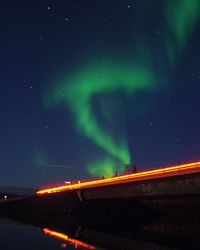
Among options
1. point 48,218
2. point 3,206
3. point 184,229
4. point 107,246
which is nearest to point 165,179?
point 184,229

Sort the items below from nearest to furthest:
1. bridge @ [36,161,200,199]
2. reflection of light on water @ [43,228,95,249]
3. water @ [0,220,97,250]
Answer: water @ [0,220,97,250]
reflection of light on water @ [43,228,95,249]
bridge @ [36,161,200,199]

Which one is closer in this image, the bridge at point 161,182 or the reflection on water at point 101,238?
the reflection on water at point 101,238

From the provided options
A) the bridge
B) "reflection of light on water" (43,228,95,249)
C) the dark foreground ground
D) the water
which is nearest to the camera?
the water

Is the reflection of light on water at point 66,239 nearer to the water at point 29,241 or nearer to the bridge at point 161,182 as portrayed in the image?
the water at point 29,241

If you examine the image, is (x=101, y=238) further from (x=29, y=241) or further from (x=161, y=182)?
(x=161, y=182)

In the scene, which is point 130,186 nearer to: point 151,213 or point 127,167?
point 151,213

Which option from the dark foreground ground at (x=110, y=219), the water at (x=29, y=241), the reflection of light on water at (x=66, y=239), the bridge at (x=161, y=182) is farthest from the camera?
the bridge at (x=161, y=182)

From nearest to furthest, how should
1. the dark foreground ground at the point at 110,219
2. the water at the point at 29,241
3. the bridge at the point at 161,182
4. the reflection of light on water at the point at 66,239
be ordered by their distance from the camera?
the water at the point at 29,241 < the reflection of light on water at the point at 66,239 < the dark foreground ground at the point at 110,219 < the bridge at the point at 161,182

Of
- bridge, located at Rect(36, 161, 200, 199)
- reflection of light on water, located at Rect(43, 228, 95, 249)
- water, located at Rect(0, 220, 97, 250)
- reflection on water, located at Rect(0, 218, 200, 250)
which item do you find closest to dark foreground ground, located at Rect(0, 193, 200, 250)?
reflection on water, located at Rect(0, 218, 200, 250)

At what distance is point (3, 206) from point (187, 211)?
3474 cm

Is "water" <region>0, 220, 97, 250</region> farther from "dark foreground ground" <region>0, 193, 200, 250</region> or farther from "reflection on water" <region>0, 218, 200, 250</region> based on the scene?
"dark foreground ground" <region>0, 193, 200, 250</region>

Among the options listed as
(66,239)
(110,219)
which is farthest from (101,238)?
(110,219)

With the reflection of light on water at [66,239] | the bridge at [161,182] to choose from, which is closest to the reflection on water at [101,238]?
the reflection of light on water at [66,239]

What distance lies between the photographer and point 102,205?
69.7 m
